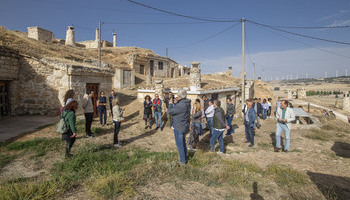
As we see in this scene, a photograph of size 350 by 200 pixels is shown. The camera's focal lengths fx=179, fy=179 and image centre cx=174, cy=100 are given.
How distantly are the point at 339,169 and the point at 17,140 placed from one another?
30.8 feet

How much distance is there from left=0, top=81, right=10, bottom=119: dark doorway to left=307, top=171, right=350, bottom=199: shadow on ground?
1239 cm

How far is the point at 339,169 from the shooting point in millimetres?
4504

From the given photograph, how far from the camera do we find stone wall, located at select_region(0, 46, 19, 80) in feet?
28.2

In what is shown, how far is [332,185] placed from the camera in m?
3.58

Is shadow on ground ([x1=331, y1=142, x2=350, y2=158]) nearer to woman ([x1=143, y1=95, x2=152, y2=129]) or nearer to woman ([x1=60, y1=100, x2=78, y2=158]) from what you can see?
woman ([x1=143, y1=95, x2=152, y2=129])

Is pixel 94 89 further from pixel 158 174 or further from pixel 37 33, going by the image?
pixel 37 33

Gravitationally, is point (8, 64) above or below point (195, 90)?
above

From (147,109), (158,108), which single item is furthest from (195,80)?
(147,109)

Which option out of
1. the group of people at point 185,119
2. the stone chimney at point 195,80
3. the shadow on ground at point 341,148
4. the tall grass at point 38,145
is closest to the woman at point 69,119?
the group of people at point 185,119

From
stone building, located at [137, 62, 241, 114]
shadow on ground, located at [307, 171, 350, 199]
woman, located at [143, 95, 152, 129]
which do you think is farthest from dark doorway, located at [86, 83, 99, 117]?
shadow on ground, located at [307, 171, 350, 199]

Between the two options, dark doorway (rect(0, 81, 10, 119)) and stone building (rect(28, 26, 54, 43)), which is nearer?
dark doorway (rect(0, 81, 10, 119))

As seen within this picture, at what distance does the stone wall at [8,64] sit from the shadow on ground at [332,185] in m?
12.5

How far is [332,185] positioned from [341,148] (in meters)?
4.70

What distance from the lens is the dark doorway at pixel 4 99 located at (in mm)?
8758
